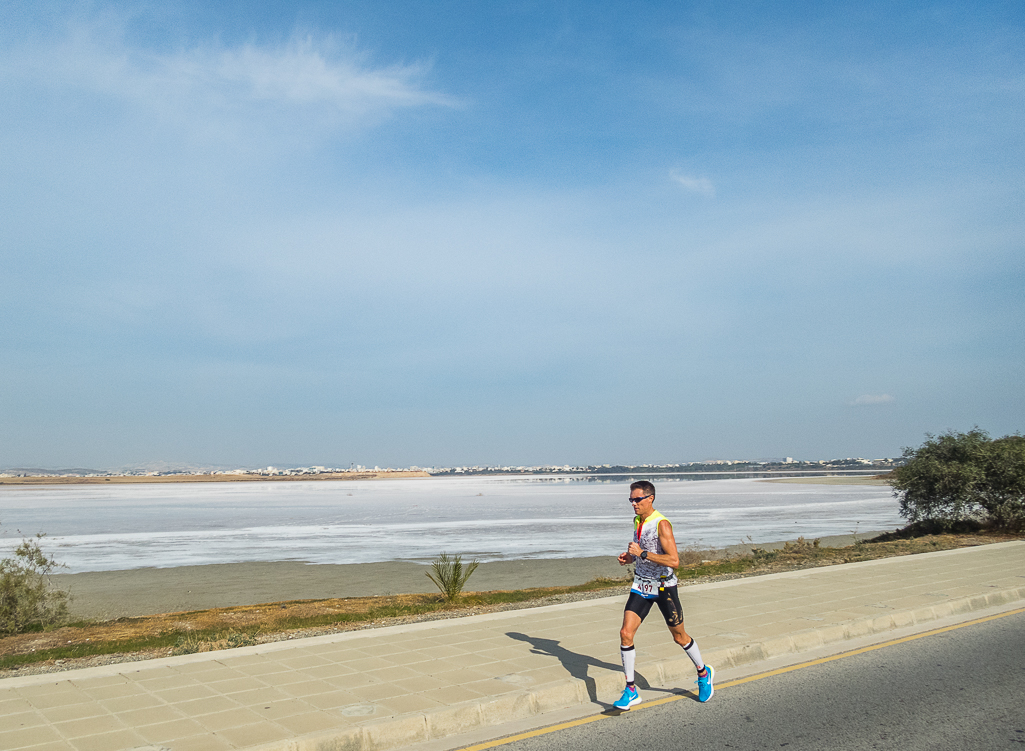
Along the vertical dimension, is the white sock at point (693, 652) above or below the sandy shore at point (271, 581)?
above

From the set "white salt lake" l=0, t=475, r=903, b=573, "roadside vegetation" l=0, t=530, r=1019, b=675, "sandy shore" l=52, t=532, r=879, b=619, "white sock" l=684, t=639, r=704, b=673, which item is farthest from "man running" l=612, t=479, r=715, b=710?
"white salt lake" l=0, t=475, r=903, b=573

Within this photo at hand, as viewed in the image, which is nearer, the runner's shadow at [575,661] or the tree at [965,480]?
the runner's shadow at [575,661]

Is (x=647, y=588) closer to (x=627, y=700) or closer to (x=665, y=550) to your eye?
(x=665, y=550)

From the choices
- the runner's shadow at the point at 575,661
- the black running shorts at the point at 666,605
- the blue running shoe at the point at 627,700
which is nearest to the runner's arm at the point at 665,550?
the black running shorts at the point at 666,605

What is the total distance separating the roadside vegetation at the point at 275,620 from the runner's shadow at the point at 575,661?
3413 millimetres

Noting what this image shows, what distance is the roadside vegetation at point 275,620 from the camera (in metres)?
10.0

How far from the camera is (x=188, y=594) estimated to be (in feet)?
62.6

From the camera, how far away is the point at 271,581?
21031 mm

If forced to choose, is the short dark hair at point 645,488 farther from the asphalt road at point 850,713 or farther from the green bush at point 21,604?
the green bush at point 21,604

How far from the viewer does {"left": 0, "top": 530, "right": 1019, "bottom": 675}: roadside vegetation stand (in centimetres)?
1003

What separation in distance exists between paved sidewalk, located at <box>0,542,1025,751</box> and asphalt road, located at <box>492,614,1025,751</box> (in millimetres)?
619

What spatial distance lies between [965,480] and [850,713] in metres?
19.1

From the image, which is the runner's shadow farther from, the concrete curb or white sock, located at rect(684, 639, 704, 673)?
white sock, located at rect(684, 639, 704, 673)

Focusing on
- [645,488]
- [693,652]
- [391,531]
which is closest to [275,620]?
[693,652]
